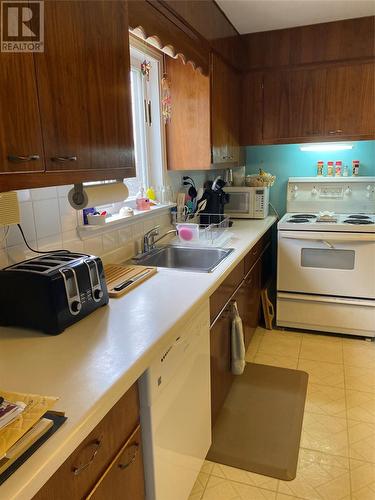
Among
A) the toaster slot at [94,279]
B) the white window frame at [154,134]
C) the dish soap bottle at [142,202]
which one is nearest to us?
the toaster slot at [94,279]

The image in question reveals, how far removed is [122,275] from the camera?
1.70 m

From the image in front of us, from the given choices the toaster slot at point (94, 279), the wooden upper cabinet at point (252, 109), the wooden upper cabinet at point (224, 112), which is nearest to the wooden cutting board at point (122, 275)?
the toaster slot at point (94, 279)

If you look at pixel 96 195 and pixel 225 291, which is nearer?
pixel 96 195

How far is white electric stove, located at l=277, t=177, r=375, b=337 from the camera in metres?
2.82

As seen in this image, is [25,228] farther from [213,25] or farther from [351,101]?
[351,101]

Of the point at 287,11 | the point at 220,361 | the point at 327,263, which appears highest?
the point at 287,11

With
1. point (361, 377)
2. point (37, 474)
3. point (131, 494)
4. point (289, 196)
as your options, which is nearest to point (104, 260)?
point (131, 494)

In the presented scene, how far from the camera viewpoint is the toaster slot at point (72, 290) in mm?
1188

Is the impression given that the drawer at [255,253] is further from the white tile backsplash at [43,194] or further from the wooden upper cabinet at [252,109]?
the white tile backsplash at [43,194]

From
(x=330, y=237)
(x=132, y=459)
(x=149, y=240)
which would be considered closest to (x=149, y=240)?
(x=149, y=240)

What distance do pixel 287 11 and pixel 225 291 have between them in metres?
2.01

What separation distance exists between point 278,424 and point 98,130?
5.77 feet

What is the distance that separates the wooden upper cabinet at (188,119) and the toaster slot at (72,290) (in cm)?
156

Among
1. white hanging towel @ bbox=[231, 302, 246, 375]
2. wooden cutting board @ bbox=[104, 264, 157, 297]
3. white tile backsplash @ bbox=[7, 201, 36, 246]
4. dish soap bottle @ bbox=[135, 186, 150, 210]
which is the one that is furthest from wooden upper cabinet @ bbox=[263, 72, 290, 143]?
white tile backsplash @ bbox=[7, 201, 36, 246]
